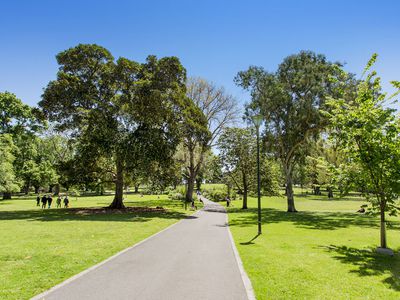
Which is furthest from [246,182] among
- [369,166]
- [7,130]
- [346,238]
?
[7,130]

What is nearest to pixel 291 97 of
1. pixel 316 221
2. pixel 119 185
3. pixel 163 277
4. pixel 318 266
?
pixel 316 221

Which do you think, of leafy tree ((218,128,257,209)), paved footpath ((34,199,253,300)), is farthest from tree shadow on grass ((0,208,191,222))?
leafy tree ((218,128,257,209))

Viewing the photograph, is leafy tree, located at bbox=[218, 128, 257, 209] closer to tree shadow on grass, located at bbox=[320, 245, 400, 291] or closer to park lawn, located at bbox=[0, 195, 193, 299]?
park lawn, located at bbox=[0, 195, 193, 299]

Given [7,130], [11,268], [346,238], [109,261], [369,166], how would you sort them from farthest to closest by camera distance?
[7,130] → [346,238] → [369,166] → [109,261] → [11,268]

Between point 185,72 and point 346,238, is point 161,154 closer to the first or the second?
point 185,72

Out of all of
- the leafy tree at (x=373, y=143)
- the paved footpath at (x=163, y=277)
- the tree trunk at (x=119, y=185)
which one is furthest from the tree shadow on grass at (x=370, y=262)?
the tree trunk at (x=119, y=185)

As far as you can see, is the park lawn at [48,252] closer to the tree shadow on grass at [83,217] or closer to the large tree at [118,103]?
the tree shadow on grass at [83,217]

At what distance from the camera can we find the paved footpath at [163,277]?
6368 mm

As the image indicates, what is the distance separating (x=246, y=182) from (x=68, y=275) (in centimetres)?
3069

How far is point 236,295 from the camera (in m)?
Answer: 6.43

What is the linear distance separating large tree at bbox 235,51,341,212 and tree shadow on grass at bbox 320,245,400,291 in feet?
56.8

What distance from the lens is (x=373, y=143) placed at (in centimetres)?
1117

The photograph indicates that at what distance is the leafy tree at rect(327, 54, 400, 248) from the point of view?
10.8m

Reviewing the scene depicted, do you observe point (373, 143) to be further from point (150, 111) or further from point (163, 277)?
point (150, 111)
